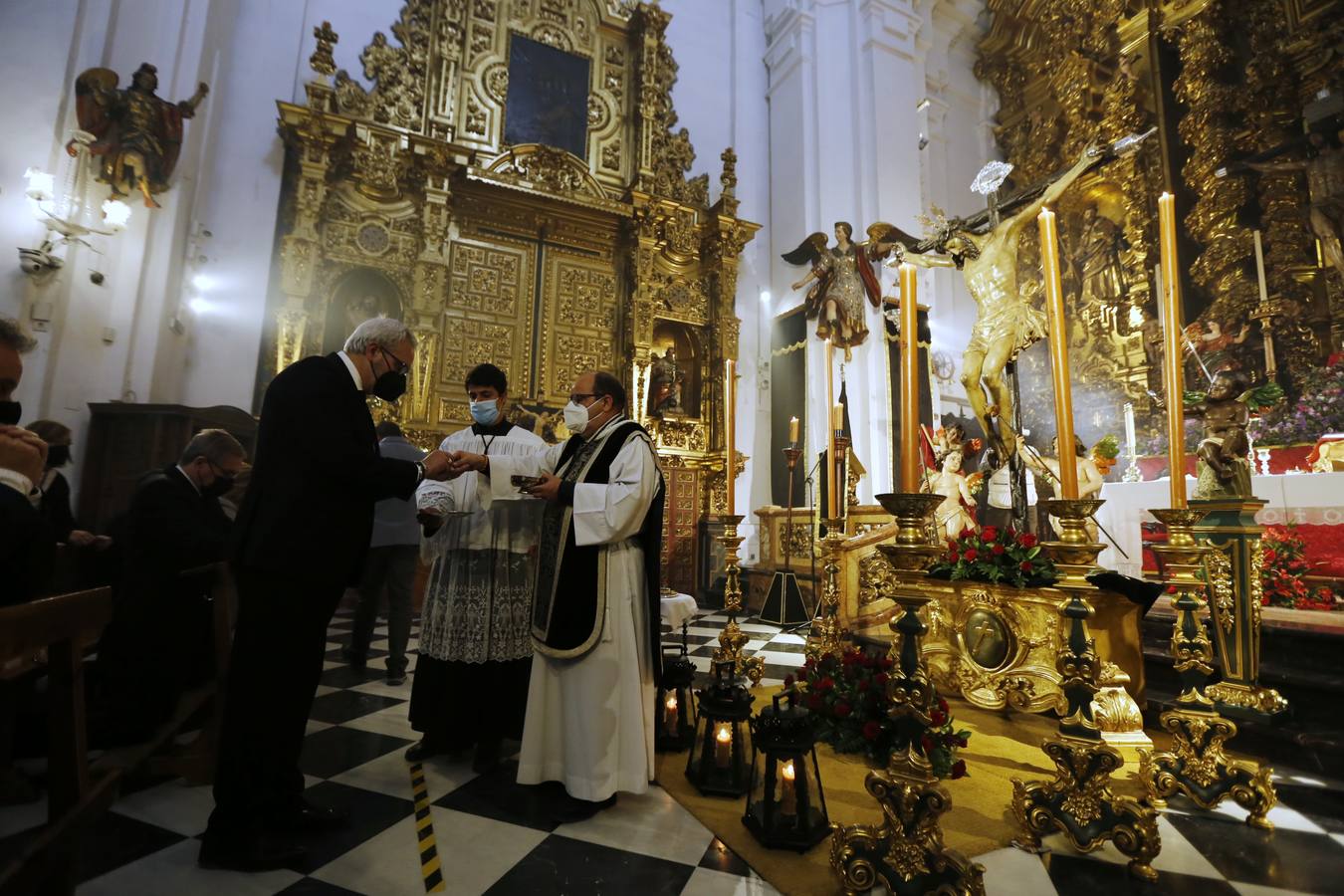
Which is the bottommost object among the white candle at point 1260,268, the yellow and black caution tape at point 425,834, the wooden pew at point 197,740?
the yellow and black caution tape at point 425,834

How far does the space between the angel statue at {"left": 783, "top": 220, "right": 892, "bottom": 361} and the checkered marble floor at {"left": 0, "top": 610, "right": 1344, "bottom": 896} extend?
7.42 metres

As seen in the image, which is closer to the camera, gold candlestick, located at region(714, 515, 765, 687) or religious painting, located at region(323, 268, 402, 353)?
gold candlestick, located at region(714, 515, 765, 687)

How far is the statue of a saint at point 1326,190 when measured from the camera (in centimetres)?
739

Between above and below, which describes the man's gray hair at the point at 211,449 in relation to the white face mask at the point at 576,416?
below

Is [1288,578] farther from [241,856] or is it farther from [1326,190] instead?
[1326,190]

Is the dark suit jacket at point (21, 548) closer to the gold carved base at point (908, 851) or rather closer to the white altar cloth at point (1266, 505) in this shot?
the gold carved base at point (908, 851)

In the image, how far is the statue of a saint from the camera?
739 centimetres

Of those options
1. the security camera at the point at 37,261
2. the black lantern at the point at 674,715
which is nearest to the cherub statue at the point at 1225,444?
the black lantern at the point at 674,715

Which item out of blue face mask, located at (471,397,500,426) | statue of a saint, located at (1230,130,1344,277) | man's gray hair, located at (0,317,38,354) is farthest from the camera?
statue of a saint, located at (1230,130,1344,277)

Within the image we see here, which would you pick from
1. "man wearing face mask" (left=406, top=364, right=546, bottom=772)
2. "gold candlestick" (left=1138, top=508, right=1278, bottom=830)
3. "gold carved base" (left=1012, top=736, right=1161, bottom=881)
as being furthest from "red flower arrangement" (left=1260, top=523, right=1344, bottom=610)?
"man wearing face mask" (left=406, top=364, right=546, bottom=772)

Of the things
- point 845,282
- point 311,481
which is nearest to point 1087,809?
point 311,481

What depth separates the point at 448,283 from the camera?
340 inches

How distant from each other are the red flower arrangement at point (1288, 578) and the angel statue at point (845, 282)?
5.57m

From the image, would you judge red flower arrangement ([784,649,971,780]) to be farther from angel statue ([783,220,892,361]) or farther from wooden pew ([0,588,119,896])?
angel statue ([783,220,892,361])
